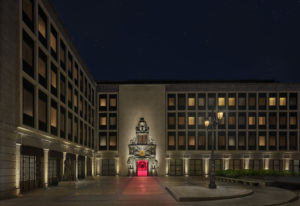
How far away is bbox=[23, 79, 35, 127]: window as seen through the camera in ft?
80.6

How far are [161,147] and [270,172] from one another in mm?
21281

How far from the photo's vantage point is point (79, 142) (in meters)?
43.4

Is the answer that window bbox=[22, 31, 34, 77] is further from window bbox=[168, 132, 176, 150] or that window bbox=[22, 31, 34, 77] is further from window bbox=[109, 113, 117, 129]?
window bbox=[168, 132, 176, 150]

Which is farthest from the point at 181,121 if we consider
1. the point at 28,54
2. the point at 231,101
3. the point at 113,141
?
the point at 28,54

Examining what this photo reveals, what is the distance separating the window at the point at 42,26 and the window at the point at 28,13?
2.09 metres

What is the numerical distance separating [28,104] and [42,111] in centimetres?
356

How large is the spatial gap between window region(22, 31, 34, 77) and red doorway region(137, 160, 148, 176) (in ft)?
107

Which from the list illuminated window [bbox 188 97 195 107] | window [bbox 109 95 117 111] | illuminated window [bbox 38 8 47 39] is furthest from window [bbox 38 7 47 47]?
illuminated window [bbox 188 97 195 107]

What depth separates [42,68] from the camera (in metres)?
29.0

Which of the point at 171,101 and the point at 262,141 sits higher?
the point at 171,101

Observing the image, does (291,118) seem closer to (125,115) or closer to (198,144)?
(198,144)

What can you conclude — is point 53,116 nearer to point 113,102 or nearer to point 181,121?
point 113,102

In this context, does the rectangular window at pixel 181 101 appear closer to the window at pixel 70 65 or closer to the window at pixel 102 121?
the window at pixel 102 121

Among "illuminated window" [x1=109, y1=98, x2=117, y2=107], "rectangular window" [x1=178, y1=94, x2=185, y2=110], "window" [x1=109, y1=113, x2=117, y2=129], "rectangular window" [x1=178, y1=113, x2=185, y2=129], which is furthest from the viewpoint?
"illuminated window" [x1=109, y1=98, x2=117, y2=107]
